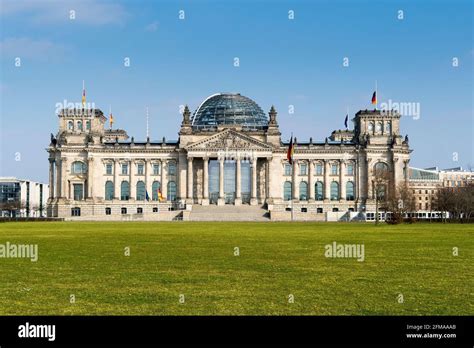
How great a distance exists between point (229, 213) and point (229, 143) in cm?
2306

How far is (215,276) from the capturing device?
21.2 m

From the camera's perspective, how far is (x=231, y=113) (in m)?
153

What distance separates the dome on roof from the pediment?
1030 cm

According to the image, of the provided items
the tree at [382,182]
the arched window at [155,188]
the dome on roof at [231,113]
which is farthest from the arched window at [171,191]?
the tree at [382,182]

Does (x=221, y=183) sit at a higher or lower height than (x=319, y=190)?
higher

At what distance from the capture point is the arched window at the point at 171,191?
478 feet

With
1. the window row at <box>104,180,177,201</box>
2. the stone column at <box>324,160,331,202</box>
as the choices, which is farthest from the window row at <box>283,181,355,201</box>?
the window row at <box>104,180,177,201</box>

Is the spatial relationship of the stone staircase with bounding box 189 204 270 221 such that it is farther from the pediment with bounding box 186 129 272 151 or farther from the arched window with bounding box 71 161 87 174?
the arched window with bounding box 71 161 87 174

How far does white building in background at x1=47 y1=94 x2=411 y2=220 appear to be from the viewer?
143 meters

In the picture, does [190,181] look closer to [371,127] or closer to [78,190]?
[78,190]

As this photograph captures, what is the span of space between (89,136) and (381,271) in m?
129

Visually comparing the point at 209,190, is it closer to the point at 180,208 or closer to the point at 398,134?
the point at 180,208

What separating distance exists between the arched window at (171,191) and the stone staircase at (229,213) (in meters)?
12.8

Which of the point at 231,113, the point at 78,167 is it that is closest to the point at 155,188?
the point at 78,167
